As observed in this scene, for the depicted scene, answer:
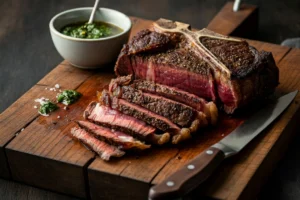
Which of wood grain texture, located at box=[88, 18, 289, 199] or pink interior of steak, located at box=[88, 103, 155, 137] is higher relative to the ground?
pink interior of steak, located at box=[88, 103, 155, 137]

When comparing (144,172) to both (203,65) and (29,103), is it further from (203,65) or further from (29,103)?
(29,103)

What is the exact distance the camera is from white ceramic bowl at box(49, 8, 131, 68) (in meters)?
4.77

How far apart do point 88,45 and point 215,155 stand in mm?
1566

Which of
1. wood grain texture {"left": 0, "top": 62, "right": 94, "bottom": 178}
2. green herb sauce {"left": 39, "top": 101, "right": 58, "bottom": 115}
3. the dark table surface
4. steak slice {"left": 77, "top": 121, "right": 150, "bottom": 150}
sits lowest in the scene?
the dark table surface

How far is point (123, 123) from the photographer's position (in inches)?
159

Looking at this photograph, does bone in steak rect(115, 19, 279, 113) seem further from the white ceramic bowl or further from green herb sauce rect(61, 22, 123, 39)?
green herb sauce rect(61, 22, 123, 39)

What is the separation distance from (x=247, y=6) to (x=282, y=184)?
2542mm

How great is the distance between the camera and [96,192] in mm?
3879

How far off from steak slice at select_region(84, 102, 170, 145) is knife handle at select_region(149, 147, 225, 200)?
1.35ft

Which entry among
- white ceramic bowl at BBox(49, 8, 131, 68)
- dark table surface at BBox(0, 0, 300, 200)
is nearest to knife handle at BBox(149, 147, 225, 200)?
dark table surface at BBox(0, 0, 300, 200)

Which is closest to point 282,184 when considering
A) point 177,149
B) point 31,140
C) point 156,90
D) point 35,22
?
point 177,149

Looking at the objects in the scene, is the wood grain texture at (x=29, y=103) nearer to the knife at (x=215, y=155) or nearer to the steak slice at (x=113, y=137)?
Result: the steak slice at (x=113, y=137)

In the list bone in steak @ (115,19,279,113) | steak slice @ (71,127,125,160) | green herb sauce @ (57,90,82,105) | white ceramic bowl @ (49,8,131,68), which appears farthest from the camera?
white ceramic bowl @ (49,8,131,68)

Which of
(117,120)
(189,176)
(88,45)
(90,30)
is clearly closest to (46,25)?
(90,30)
